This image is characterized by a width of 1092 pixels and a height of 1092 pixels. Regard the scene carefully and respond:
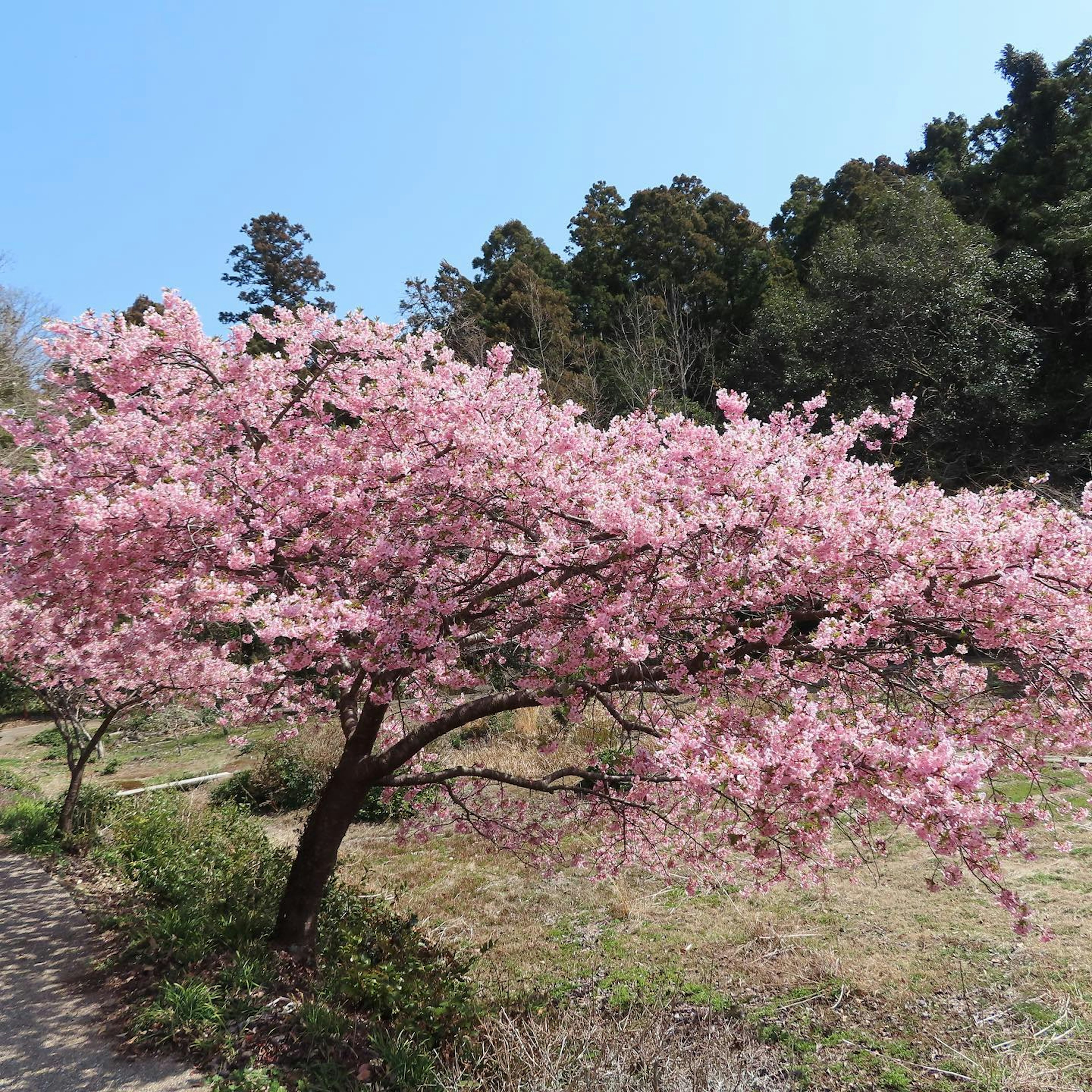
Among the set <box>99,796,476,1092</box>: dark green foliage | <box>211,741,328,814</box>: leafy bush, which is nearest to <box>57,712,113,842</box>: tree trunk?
<box>99,796,476,1092</box>: dark green foliage

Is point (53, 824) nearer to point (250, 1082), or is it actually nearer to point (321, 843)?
point (321, 843)

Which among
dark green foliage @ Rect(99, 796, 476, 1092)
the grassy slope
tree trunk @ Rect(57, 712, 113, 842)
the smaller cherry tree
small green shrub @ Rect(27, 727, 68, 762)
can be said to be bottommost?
the grassy slope

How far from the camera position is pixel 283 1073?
12.7 feet

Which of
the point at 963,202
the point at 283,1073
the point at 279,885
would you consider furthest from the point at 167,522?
the point at 963,202

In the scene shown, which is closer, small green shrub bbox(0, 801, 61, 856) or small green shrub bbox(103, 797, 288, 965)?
small green shrub bbox(103, 797, 288, 965)

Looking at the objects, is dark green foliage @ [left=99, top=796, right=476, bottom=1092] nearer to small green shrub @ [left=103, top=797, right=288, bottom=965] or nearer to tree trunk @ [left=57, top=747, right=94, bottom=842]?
small green shrub @ [left=103, top=797, right=288, bottom=965]

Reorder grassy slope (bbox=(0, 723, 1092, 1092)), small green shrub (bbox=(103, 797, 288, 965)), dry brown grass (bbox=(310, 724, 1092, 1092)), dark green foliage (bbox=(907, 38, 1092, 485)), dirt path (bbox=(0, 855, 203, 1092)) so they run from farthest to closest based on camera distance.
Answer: dark green foliage (bbox=(907, 38, 1092, 485))
small green shrub (bbox=(103, 797, 288, 965))
grassy slope (bbox=(0, 723, 1092, 1092))
dry brown grass (bbox=(310, 724, 1092, 1092))
dirt path (bbox=(0, 855, 203, 1092))

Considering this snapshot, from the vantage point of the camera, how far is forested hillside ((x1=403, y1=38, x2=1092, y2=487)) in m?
16.2

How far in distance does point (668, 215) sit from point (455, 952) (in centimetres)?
2669

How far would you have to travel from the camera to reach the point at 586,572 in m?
4.06

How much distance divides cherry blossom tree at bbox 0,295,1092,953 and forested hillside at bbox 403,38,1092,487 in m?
7.91

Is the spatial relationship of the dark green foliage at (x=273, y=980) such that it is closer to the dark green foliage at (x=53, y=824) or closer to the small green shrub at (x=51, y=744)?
the dark green foliage at (x=53, y=824)

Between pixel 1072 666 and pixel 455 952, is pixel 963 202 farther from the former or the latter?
pixel 455 952

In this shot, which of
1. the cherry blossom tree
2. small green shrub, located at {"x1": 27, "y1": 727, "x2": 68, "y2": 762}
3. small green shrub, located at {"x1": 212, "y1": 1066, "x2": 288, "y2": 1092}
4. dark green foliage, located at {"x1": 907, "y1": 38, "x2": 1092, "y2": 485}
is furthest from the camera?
dark green foliage, located at {"x1": 907, "y1": 38, "x2": 1092, "y2": 485}
